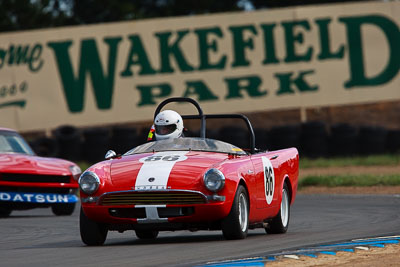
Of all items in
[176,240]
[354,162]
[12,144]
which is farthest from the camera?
[354,162]

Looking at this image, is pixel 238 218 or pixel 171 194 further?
pixel 238 218

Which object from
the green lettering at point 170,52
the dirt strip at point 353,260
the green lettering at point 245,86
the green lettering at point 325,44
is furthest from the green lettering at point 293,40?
the dirt strip at point 353,260

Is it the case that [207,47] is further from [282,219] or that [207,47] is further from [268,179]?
[268,179]

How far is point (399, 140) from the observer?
27.3m

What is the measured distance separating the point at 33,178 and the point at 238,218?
600cm

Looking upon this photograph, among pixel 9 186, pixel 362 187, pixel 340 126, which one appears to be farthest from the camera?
pixel 340 126

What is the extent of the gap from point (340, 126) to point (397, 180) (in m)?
6.81

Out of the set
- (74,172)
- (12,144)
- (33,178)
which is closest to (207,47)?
(12,144)

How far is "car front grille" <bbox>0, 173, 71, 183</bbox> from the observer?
14320 mm

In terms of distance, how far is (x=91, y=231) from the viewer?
940 cm

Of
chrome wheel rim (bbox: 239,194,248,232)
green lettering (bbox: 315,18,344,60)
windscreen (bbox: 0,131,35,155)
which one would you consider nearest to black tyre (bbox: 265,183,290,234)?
chrome wheel rim (bbox: 239,194,248,232)

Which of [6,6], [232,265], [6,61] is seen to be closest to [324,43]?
[6,61]

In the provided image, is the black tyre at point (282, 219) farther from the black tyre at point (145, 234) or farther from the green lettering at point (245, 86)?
the green lettering at point (245, 86)

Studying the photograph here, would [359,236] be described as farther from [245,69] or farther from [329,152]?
[245,69]
